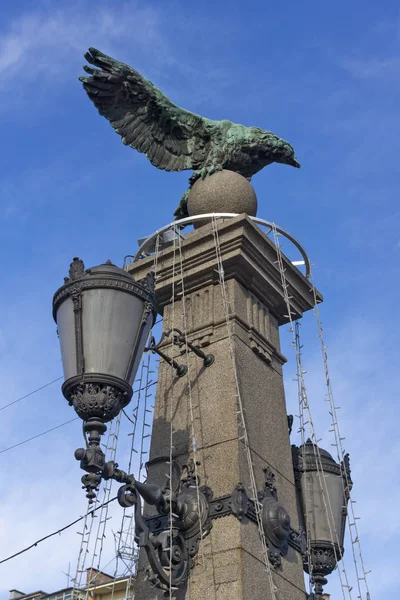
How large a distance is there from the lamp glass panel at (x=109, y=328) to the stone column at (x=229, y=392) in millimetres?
1620

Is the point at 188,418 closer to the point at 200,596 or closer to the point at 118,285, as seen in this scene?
the point at 200,596

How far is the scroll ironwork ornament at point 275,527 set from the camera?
6293 mm

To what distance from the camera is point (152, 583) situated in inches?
226

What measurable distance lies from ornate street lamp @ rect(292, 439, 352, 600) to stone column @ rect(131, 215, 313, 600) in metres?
0.34

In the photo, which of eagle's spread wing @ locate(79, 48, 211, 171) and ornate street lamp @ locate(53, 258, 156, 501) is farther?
eagle's spread wing @ locate(79, 48, 211, 171)

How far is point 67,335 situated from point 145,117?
368 centimetres

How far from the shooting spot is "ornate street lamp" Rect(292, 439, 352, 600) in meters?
7.36

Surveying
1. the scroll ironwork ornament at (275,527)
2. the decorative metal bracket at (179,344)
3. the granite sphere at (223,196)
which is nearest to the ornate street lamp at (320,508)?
the scroll ironwork ornament at (275,527)

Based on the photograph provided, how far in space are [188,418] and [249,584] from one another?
1457 mm

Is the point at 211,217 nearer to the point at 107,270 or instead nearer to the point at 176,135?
the point at 176,135

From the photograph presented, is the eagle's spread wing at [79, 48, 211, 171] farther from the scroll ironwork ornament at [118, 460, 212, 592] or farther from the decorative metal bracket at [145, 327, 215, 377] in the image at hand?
the scroll ironwork ornament at [118, 460, 212, 592]

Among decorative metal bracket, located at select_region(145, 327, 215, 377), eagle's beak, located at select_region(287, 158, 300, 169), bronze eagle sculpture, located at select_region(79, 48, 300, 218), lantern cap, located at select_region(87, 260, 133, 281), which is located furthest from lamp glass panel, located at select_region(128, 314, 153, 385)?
eagle's beak, located at select_region(287, 158, 300, 169)

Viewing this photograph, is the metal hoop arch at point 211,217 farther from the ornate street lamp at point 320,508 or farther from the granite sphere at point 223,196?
the ornate street lamp at point 320,508

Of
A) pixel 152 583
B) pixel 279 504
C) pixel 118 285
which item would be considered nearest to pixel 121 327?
pixel 118 285
